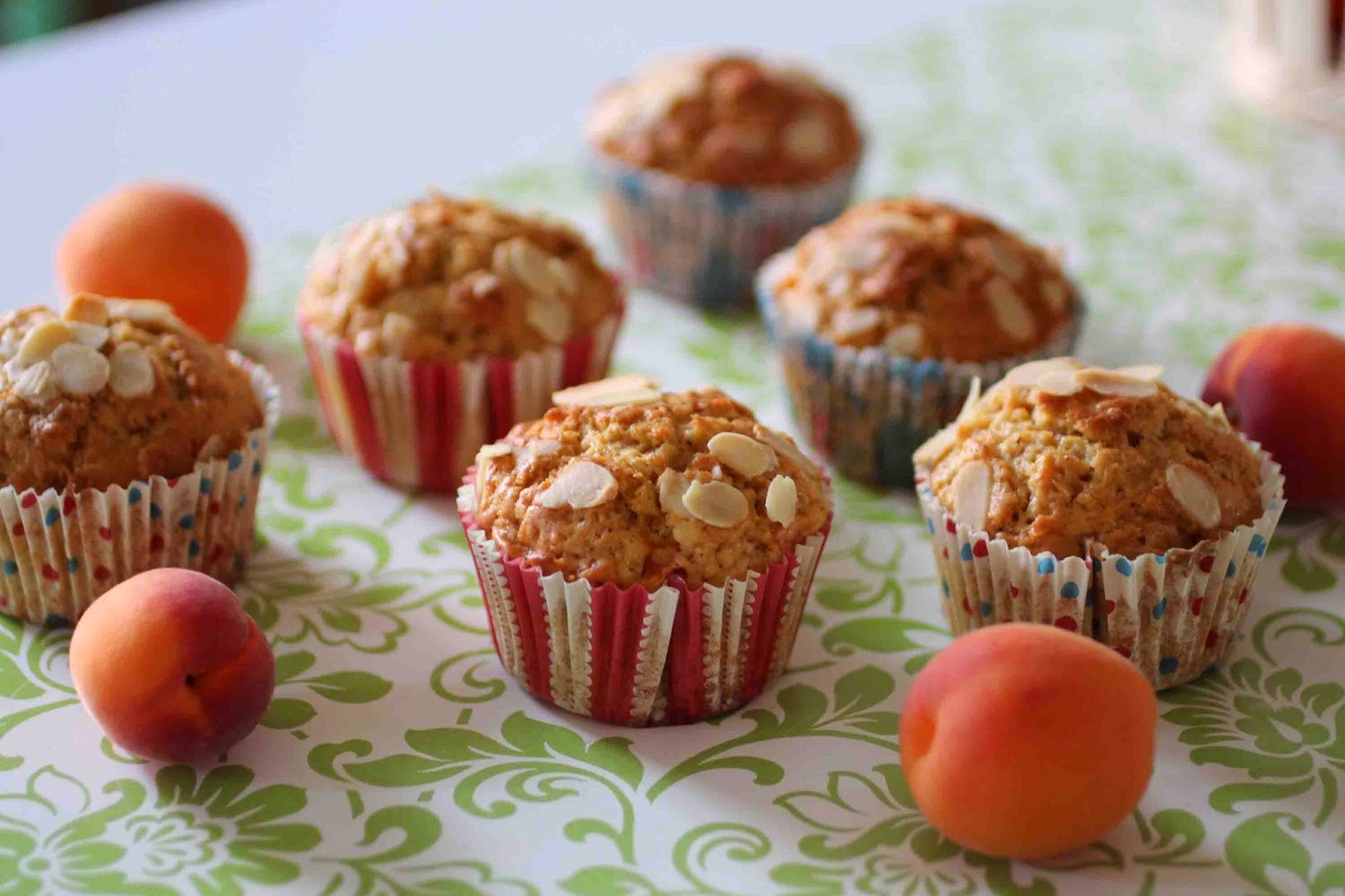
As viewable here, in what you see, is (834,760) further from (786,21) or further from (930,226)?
(786,21)

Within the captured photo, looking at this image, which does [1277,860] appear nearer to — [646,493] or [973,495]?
[973,495]

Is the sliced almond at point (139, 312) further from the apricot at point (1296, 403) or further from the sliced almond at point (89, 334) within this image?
the apricot at point (1296, 403)

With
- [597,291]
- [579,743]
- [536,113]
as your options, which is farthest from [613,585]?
[536,113]

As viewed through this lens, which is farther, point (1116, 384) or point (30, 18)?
point (30, 18)

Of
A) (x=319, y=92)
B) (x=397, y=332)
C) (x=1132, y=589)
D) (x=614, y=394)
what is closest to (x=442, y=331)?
(x=397, y=332)

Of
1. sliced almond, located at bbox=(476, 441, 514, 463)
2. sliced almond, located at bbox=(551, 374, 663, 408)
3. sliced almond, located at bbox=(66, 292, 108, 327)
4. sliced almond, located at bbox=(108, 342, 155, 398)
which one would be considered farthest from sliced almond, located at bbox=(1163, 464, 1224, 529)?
sliced almond, located at bbox=(66, 292, 108, 327)

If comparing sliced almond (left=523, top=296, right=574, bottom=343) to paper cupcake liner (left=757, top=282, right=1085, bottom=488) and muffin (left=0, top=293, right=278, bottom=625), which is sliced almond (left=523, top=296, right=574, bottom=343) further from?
muffin (left=0, top=293, right=278, bottom=625)

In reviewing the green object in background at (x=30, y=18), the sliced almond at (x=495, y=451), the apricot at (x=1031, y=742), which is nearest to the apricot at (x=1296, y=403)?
the apricot at (x=1031, y=742)
